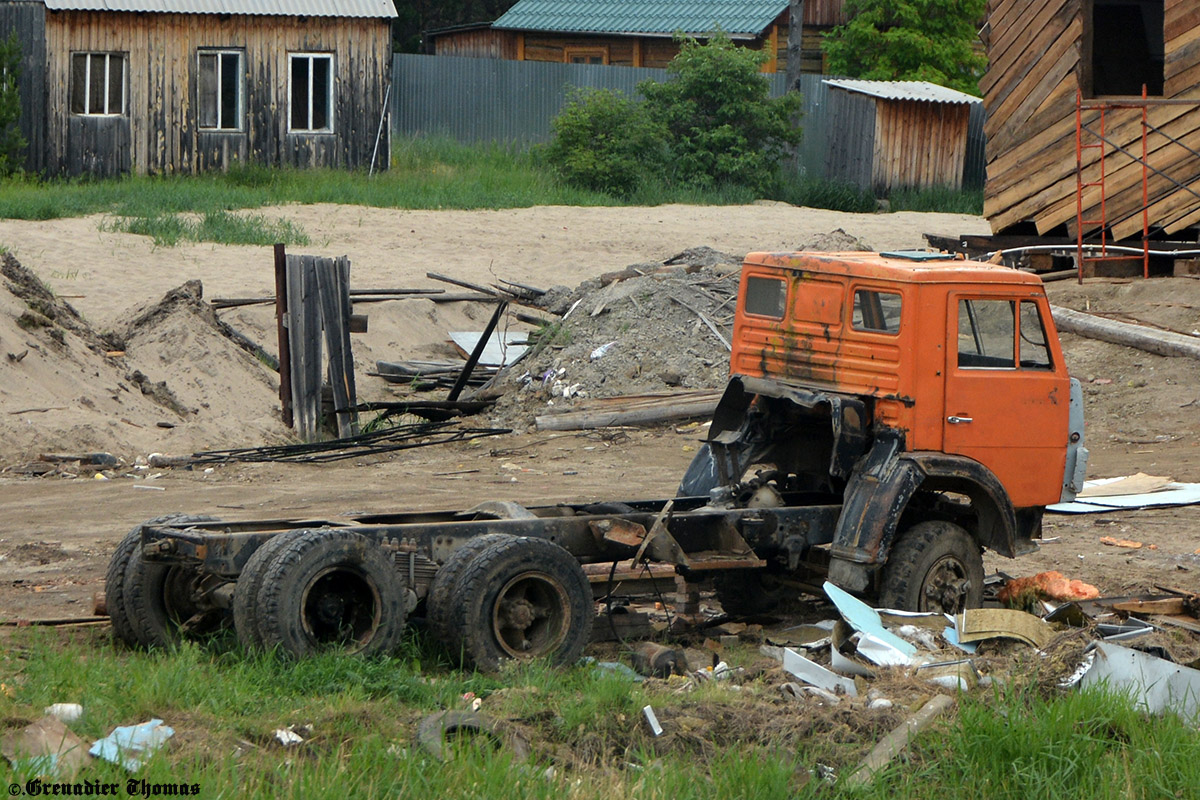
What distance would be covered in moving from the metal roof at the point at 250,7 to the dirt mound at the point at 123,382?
10.8m

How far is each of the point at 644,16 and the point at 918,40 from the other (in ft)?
24.8

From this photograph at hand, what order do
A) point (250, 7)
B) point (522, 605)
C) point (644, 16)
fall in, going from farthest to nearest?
point (644, 16), point (250, 7), point (522, 605)

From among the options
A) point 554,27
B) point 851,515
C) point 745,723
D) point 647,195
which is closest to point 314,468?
point 851,515

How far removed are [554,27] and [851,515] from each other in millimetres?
32824

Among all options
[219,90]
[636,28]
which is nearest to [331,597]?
[219,90]

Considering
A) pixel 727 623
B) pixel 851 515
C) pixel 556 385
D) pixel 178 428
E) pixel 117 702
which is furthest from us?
pixel 556 385

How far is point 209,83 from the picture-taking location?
26.9 meters

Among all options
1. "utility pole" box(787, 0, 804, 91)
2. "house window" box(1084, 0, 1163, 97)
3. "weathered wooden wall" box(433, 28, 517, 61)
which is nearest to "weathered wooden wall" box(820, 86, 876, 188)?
"utility pole" box(787, 0, 804, 91)

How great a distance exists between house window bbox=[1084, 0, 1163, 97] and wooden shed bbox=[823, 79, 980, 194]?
912 cm

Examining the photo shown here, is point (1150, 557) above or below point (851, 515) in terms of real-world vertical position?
below

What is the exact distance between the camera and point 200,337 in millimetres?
16250

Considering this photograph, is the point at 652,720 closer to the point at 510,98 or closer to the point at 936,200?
the point at 936,200

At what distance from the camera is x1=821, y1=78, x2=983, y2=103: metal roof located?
102 feet

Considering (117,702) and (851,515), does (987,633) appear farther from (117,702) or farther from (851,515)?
(117,702)
